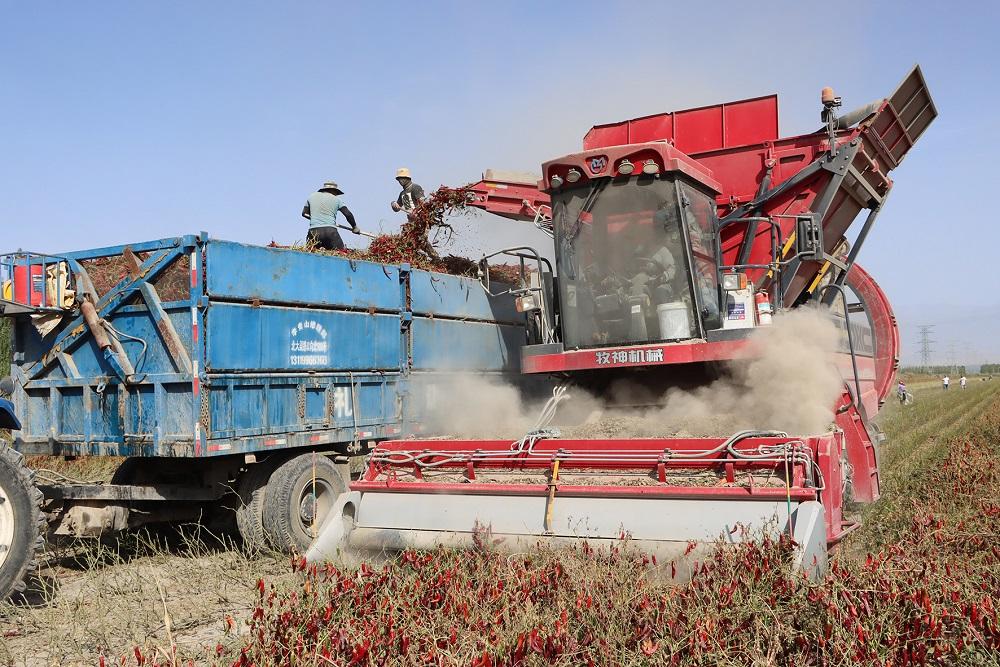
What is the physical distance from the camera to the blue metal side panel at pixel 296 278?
22.0ft

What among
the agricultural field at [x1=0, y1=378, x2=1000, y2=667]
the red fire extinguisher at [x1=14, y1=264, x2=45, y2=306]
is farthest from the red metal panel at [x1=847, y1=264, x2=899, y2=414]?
the red fire extinguisher at [x1=14, y1=264, x2=45, y2=306]

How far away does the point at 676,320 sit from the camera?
274 inches

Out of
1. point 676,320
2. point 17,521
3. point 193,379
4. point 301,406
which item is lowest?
point 17,521

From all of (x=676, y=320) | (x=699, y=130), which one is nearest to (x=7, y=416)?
(x=676, y=320)

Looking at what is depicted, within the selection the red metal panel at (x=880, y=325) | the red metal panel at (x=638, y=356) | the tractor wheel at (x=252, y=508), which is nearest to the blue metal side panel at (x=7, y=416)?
the tractor wheel at (x=252, y=508)

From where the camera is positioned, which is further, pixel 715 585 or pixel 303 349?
pixel 303 349

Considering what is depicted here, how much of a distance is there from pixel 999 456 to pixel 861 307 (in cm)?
329

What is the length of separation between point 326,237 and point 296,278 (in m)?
2.08

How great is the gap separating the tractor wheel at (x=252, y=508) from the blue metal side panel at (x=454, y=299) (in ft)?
8.04

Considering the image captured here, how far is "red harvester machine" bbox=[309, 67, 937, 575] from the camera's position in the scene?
498cm

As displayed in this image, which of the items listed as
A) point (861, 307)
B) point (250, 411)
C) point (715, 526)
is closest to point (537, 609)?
point (715, 526)

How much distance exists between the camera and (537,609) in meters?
4.08

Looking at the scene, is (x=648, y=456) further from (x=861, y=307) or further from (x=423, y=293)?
(x=861, y=307)

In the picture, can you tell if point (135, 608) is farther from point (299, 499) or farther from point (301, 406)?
point (301, 406)
